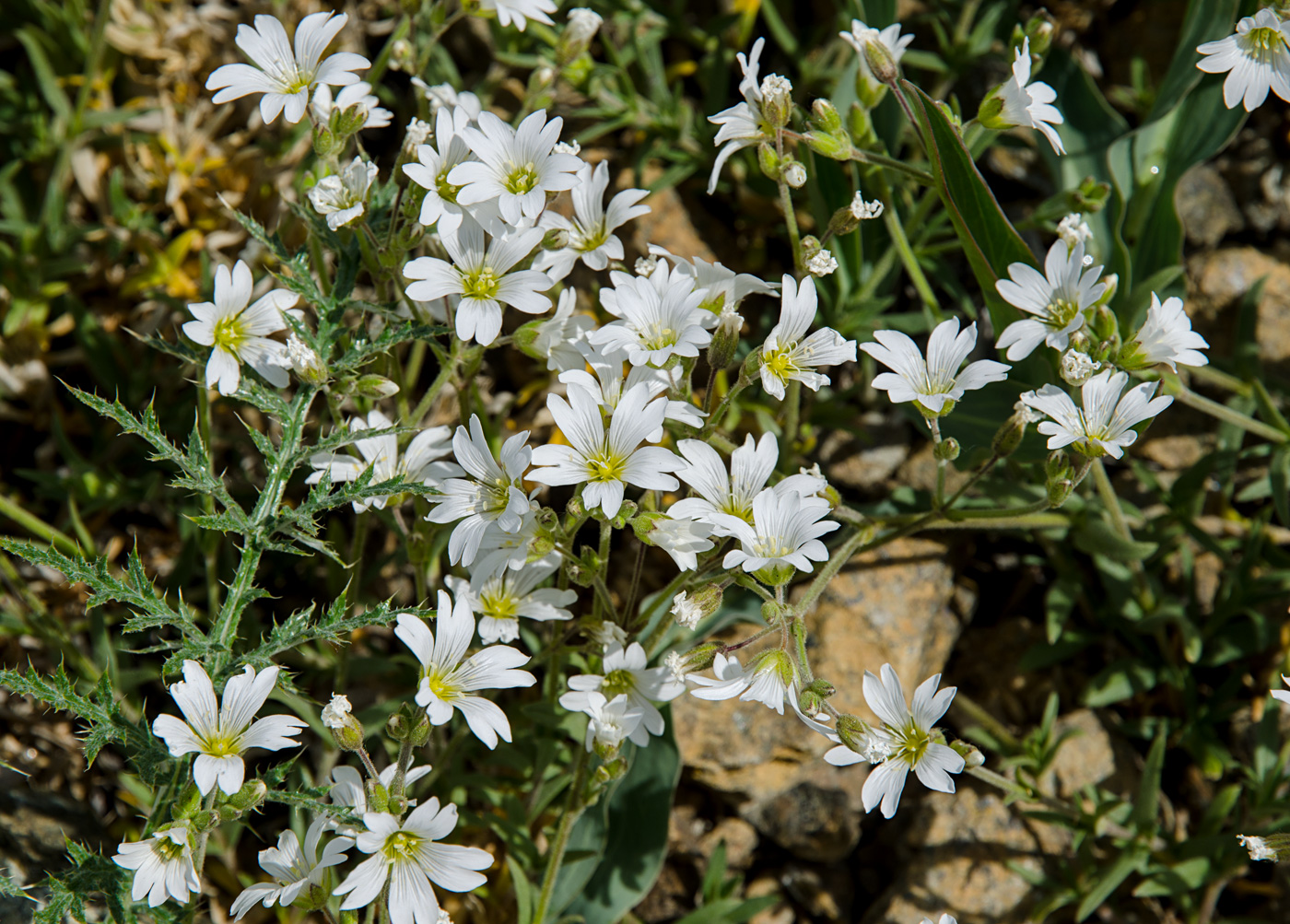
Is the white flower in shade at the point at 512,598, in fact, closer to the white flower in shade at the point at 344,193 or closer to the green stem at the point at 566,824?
the green stem at the point at 566,824

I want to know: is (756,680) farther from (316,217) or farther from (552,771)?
(316,217)

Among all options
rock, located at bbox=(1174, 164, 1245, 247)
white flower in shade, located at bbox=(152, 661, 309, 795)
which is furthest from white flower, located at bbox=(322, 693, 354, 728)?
rock, located at bbox=(1174, 164, 1245, 247)

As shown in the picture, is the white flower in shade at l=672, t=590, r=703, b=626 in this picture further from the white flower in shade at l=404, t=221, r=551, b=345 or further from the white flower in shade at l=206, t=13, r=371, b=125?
the white flower in shade at l=206, t=13, r=371, b=125

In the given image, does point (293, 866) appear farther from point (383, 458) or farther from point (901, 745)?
point (901, 745)

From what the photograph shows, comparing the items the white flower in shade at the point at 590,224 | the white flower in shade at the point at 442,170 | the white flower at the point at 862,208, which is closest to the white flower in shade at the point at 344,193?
the white flower in shade at the point at 442,170

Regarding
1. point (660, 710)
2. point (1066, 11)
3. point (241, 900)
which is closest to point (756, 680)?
point (660, 710)

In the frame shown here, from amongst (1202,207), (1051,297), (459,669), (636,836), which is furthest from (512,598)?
(1202,207)

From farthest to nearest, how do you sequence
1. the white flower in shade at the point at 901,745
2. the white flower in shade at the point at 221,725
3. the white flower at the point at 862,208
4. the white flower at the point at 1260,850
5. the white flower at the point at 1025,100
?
the white flower at the point at 1025,100 → the white flower at the point at 862,208 → the white flower at the point at 1260,850 → the white flower in shade at the point at 901,745 → the white flower in shade at the point at 221,725

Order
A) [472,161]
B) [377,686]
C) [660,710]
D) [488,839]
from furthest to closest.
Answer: [377,686] < [488,839] < [660,710] < [472,161]
